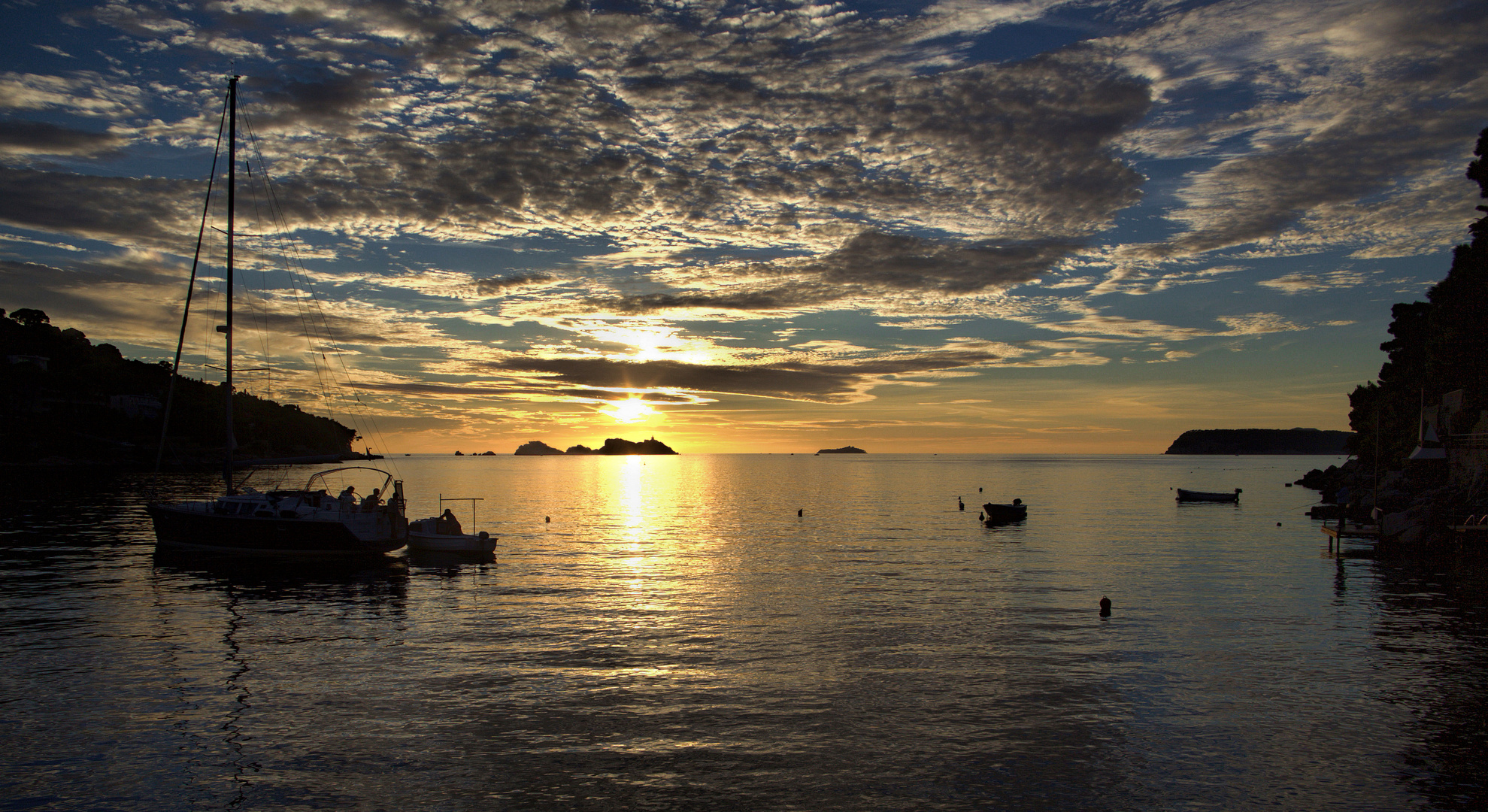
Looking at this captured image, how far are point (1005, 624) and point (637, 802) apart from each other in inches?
882

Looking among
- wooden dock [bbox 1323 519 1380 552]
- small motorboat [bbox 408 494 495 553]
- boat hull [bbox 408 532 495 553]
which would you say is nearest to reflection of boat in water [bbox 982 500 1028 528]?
wooden dock [bbox 1323 519 1380 552]

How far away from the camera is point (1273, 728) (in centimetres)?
2084

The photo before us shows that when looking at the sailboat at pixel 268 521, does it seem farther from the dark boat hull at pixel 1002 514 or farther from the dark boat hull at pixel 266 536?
the dark boat hull at pixel 1002 514

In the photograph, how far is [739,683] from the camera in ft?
82.3

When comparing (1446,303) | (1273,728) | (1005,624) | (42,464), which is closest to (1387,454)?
(1446,303)

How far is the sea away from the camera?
17.2 meters

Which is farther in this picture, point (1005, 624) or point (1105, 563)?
point (1105, 563)

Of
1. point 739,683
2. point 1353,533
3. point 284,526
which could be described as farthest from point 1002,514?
point 284,526

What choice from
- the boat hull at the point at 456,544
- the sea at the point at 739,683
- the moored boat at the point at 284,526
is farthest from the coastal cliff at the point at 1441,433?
the moored boat at the point at 284,526

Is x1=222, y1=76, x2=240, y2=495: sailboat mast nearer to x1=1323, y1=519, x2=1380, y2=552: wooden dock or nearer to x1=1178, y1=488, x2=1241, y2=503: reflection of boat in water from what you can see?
x1=1323, y1=519, x2=1380, y2=552: wooden dock

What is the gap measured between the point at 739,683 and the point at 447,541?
1352 inches

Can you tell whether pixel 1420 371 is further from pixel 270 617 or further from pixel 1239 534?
pixel 270 617

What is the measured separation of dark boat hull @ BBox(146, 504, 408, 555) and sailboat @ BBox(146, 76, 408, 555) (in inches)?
1.9

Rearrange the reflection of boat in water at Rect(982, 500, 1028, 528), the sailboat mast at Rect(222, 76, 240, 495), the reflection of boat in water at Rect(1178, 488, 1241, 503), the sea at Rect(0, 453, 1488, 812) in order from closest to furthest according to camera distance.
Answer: the sea at Rect(0, 453, 1488, 812) → the sailboat mast at Rect(222, 76, 240, 495) → the reflection of boat in water at Rect(982, 500, 1028, 528) → the reflection of boat in water at Rect(1178, 488, 1241, 503)
